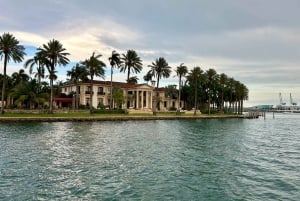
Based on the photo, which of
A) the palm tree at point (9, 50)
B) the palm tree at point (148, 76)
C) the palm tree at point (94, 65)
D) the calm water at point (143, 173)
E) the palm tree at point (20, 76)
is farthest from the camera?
the palm tree at point (148, 76)

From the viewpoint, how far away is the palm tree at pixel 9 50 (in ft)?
231

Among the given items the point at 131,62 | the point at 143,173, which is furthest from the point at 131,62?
the point at 143,173

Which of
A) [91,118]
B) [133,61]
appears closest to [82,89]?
[133,61]

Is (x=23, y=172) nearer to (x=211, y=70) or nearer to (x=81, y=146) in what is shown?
(x=81, y=146)

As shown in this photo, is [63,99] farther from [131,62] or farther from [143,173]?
[143,173]

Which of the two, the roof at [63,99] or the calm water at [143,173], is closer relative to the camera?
the calm water at [143,173]

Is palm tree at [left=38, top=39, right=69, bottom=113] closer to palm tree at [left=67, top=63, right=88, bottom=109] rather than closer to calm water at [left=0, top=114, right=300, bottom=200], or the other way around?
palm tree at [left=67, top=63, right=88, bottom=109]

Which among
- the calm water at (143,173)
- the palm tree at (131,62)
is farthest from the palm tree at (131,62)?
the calm water at (143,173)

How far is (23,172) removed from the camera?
1902 centimetres

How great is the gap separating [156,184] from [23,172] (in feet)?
27.0

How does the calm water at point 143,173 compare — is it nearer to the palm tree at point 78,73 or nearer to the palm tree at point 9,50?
the palm tree at point 9,50

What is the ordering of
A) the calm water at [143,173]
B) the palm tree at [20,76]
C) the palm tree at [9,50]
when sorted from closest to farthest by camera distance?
the calm water at [143,173] → the palm tree at [9,50] → the palm tree at [20,76]

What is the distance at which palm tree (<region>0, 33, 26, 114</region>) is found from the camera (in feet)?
231

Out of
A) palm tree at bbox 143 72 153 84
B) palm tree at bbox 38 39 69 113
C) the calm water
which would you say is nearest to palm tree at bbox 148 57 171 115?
palm tree at bbox 143 72 153 84
